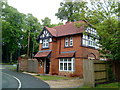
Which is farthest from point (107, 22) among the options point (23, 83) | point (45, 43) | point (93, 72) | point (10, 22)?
point (10, 22)

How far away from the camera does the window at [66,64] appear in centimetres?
1953

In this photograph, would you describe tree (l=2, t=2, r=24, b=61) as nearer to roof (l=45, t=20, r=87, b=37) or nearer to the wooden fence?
roof (l=45, t=20, r=87, b=37)

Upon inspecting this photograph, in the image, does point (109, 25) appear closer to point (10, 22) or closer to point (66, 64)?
point (66, 64)

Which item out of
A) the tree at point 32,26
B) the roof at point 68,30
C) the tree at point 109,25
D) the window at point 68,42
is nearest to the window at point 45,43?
the roof at point 68,30

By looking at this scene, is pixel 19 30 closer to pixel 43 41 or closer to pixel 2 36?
pixel 2 36

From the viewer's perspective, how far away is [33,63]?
85.6 ft

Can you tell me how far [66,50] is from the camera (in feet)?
69.7

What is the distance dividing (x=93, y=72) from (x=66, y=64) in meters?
9.73

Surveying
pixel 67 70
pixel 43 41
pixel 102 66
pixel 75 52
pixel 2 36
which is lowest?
pixel 67 70

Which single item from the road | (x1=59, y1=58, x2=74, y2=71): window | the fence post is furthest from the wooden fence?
(x1=59, y1=58, x2=74, y2=71): window

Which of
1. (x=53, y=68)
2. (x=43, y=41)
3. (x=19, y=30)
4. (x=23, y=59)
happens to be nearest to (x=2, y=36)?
(x=19, y=30)

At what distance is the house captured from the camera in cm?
1947

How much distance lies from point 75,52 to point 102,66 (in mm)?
7821

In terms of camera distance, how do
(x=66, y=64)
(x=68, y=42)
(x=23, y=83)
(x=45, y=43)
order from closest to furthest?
1. (x=23, y=83)
2. (x=66, y=64)
3. (x=68, y=42)
4. (x=45, y=43)
